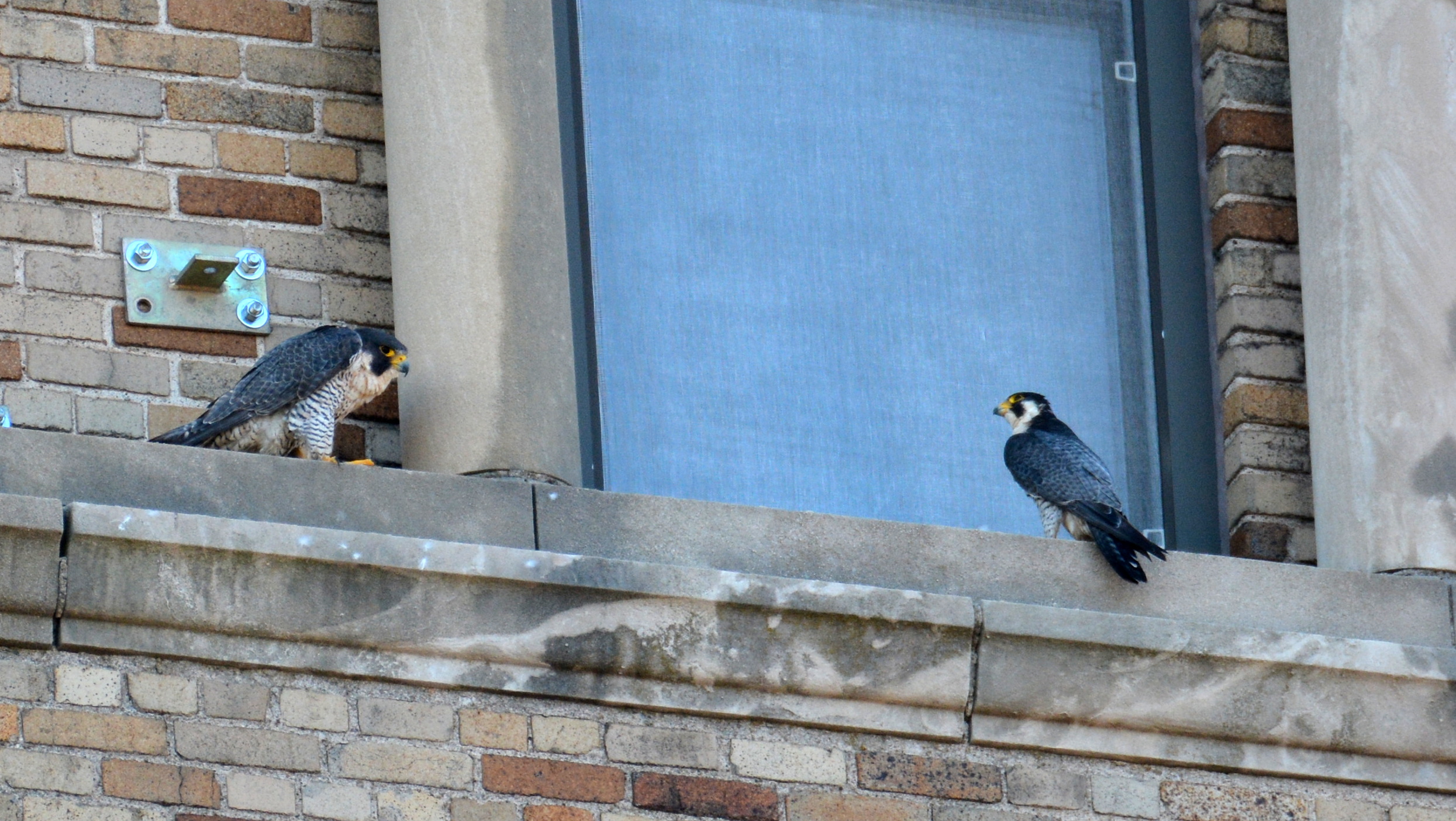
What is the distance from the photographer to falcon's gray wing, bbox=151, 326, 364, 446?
19.2 feet

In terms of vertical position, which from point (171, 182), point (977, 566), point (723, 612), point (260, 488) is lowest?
→ point (723, 612)

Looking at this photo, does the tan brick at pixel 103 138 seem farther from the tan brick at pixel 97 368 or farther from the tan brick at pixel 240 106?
the tan brick at pixel 97 368

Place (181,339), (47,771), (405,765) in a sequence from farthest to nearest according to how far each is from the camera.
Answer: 1. (181,339)
2. (405,765)
3. (47,771)

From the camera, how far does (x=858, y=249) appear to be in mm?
6887

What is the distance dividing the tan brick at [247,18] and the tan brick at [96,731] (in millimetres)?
1804

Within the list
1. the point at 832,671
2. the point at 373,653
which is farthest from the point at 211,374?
the point at 832,671

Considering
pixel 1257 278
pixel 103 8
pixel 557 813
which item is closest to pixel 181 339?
pixel 103 8

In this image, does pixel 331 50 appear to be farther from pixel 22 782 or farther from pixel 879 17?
pixel 22 782

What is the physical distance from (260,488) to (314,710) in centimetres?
45

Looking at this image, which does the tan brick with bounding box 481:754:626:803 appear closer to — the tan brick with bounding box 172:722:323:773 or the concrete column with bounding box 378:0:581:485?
the tan brick with bounding box 172:722:323:773

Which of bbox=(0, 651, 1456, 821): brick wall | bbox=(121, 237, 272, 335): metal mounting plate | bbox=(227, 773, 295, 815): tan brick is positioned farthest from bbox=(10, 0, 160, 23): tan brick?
bbox=(227, 773, 295, 815): tan brick

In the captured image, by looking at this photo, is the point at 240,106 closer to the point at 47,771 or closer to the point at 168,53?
the point at 168,53

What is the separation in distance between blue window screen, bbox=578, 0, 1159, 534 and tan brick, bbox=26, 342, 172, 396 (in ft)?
3.43

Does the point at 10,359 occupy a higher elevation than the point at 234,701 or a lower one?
higher
